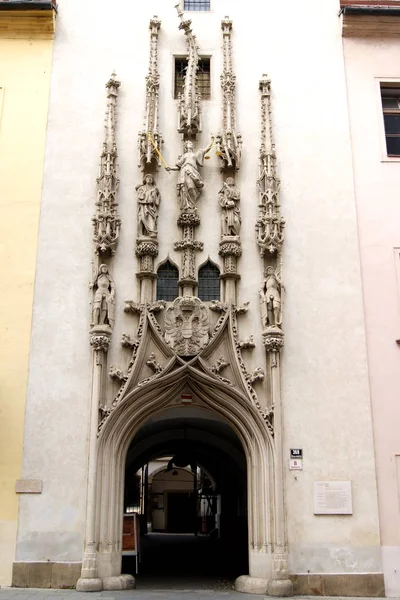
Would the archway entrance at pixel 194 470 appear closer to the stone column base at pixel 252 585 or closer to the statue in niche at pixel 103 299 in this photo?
the stone column base at pixel 252 585

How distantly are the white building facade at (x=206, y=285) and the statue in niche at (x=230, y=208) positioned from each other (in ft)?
0.12

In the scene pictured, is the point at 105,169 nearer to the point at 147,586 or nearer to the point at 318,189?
the point at 318,189

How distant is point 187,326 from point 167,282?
1.20 m

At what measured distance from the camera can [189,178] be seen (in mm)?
13797

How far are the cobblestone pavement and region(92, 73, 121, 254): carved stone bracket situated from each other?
628cm

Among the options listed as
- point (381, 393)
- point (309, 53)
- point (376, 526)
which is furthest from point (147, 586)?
point (309, 53)

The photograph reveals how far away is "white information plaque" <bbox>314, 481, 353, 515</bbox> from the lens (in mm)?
12117

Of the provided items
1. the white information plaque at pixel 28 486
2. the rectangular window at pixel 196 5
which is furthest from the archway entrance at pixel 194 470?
the rectangular window at pixel 196 5

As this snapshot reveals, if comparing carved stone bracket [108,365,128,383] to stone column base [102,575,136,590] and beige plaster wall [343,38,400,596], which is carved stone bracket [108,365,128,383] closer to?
stone column base [102,575,136,590]

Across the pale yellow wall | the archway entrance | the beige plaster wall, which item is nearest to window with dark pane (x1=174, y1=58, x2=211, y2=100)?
the pale yellow wall

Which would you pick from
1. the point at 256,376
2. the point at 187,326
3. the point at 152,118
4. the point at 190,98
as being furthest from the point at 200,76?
the point at 256,376

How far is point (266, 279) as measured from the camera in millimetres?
13258

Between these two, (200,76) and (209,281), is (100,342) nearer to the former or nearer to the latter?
(209,281)

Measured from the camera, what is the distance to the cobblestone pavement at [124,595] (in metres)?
10.8
